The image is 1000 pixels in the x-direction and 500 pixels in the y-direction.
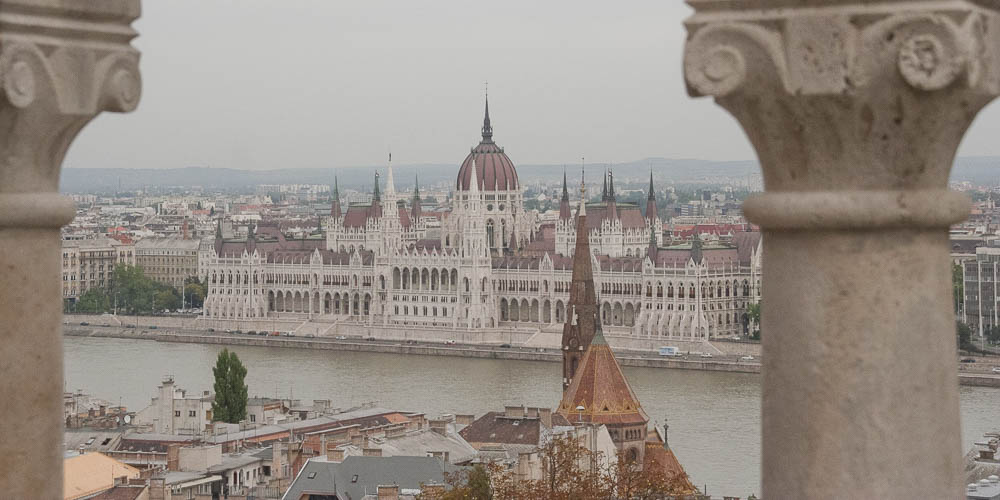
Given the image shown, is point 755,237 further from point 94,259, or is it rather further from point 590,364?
point 590,364

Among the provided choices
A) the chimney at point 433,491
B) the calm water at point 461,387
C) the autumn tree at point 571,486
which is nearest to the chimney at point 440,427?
the calm water at point 461,387

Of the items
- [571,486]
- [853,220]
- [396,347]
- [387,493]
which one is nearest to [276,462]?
[387,493]

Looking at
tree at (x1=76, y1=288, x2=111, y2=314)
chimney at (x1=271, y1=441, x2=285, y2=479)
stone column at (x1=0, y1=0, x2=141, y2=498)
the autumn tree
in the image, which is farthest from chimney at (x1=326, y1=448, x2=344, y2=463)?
tree at (x1=76, y1=288, x2=111, y2=314)

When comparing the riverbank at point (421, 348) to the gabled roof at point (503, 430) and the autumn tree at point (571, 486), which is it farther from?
the autumn tree at point (571, 486)

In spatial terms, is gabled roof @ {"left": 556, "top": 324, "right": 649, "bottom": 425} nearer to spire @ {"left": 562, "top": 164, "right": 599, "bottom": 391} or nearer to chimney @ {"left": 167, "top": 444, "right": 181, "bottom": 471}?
chimney @ {"left": 167, "top": 444, "right": 181, "bottom": 471}

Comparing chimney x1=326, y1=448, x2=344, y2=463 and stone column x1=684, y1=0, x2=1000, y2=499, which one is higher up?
stone column x1=684, y1=0, x2=1000, y2=499

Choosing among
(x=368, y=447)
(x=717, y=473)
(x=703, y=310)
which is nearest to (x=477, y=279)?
(x=703, y=310)

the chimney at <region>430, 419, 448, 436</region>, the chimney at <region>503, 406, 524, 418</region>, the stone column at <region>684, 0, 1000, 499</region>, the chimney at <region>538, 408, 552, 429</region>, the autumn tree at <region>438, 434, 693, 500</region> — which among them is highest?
the stone column at <region>684, 0, 1000, 499</region>
